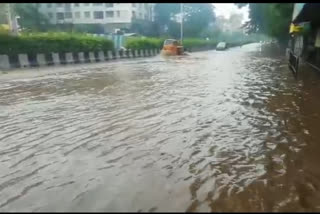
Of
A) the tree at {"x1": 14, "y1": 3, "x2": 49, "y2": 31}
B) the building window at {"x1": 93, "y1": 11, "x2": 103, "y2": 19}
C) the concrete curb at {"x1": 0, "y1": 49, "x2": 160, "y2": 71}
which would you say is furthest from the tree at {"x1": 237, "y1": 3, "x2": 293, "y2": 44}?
the tree at {"x1": 14, "y1": 3, "x2": 49, "y2": 31}

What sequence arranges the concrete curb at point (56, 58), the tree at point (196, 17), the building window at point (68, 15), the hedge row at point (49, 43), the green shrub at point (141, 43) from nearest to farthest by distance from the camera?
1. the concrete curb at point (56, 58)
2. the hedge row at point (49, 43)
3. the green shrub at point (141, 43)
4. the tree at point (196, 17)
5. the building window at point (68, 15)

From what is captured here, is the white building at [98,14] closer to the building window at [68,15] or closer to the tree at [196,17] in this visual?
the building window at [68,15]

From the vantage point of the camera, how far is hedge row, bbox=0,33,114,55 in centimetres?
2273

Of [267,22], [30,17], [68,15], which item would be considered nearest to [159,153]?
[267,22]

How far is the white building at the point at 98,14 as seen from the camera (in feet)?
272

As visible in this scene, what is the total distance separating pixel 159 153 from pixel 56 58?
21119 millimetres

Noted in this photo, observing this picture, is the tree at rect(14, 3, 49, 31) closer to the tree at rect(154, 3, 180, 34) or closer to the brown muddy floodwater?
the tree at rect(154, 3, 180, 34)

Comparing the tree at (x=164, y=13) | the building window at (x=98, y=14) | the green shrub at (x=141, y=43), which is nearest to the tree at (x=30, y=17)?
the building window at (x=98, y=14)

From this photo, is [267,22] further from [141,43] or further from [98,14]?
[98,14]

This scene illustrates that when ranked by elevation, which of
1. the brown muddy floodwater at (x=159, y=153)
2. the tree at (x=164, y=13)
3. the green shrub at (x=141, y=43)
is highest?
the tree at (x=164, y=13)

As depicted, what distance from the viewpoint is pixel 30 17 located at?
69.5 meters

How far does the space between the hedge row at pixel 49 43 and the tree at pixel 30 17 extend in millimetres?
41825

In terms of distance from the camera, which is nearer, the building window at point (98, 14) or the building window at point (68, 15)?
the building window at point (98, 14)

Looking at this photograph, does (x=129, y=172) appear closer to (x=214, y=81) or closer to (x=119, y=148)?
(x=119, y=148)
